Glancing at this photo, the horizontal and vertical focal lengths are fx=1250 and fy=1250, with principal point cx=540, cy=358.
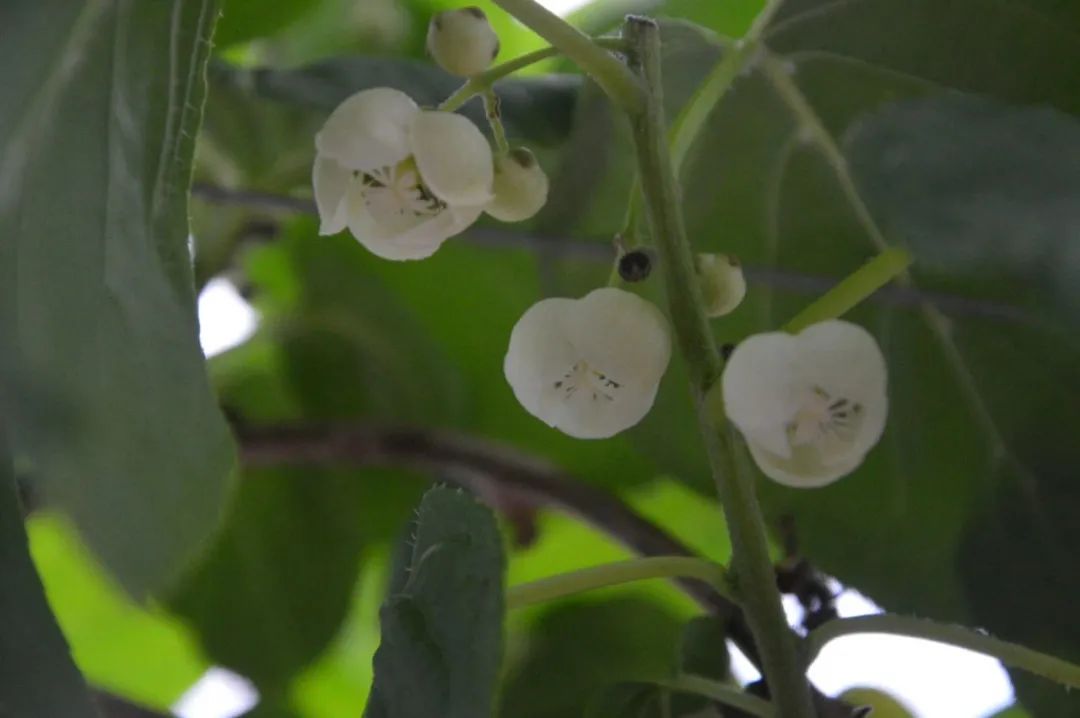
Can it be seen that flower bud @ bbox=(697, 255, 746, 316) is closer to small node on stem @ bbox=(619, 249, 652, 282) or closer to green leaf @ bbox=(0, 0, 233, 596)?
Answer: small node on stem @ bbox=(619, 249, 652, 282)

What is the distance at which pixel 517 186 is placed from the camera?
1.15 ft

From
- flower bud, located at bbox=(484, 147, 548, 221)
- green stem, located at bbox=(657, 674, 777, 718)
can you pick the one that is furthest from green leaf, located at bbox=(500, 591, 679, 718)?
flower bud, located at bbox=(484, 147, 548, 221)

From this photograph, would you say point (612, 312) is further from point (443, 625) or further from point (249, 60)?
point (249, 60)

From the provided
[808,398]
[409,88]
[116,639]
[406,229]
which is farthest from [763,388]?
[116,639]

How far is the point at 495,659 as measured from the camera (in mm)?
260

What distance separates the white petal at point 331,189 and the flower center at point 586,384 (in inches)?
3.0

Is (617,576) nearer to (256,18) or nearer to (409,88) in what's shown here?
(409,88)

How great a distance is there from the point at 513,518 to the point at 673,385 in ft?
0.72

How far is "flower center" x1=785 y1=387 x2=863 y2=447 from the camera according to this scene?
0.95ft

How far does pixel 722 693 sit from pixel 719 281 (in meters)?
0.12

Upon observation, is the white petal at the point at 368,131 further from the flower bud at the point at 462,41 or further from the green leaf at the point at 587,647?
the green leaf at the point at 587,647

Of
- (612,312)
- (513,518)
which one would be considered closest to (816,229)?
(612,312)

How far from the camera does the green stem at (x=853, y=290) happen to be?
31 cm

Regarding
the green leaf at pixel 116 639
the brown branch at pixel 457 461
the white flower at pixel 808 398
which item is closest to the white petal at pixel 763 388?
the white flower at pixel 808 398
